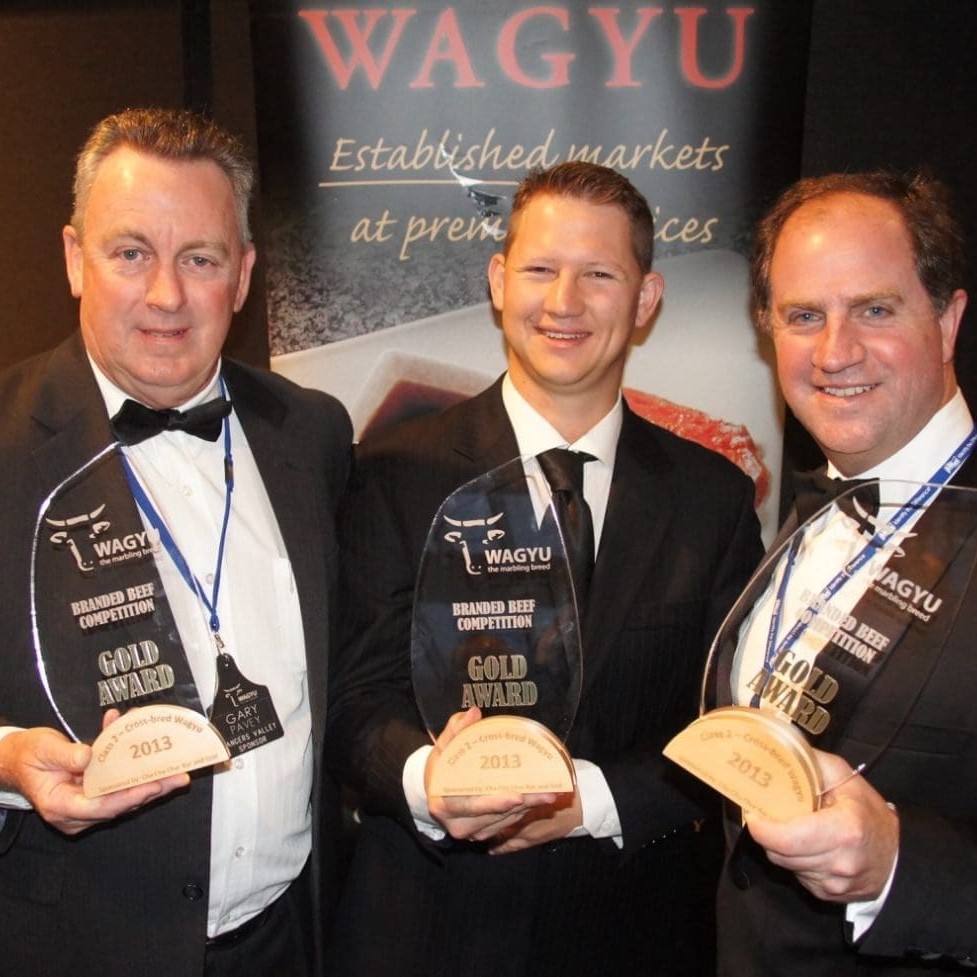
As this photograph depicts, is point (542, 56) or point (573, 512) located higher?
point (542, 56)

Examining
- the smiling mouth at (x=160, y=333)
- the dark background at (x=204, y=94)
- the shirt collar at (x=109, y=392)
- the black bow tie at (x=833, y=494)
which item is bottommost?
the black bow tie at (x=833, y=494)

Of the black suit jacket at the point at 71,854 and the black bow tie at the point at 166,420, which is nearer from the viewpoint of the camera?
the black suit jacket at the point at 71,854

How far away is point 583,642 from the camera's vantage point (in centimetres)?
206

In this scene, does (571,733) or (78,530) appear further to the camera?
(571,733)

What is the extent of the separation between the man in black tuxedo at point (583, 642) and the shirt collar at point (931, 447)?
514 millimetres

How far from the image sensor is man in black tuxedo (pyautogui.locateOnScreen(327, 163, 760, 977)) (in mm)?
2084

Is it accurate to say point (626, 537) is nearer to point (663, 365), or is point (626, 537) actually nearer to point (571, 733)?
point (571, 733)

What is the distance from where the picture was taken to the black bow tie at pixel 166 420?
2021 mm

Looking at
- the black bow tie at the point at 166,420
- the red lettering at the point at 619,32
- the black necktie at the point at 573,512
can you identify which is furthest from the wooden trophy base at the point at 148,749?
the red lettering at the point at 619,32

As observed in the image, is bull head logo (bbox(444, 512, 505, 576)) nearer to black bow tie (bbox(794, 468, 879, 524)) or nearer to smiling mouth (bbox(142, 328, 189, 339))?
black bow tie (bbox(794, 468, 879, 524))

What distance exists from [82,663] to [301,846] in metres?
0.71

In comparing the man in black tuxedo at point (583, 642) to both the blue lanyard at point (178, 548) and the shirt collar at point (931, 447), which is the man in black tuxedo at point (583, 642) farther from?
the shirt collar at point (931, 447)

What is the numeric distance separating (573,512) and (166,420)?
84 centimetres

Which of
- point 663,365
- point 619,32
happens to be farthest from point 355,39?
point 663,365
